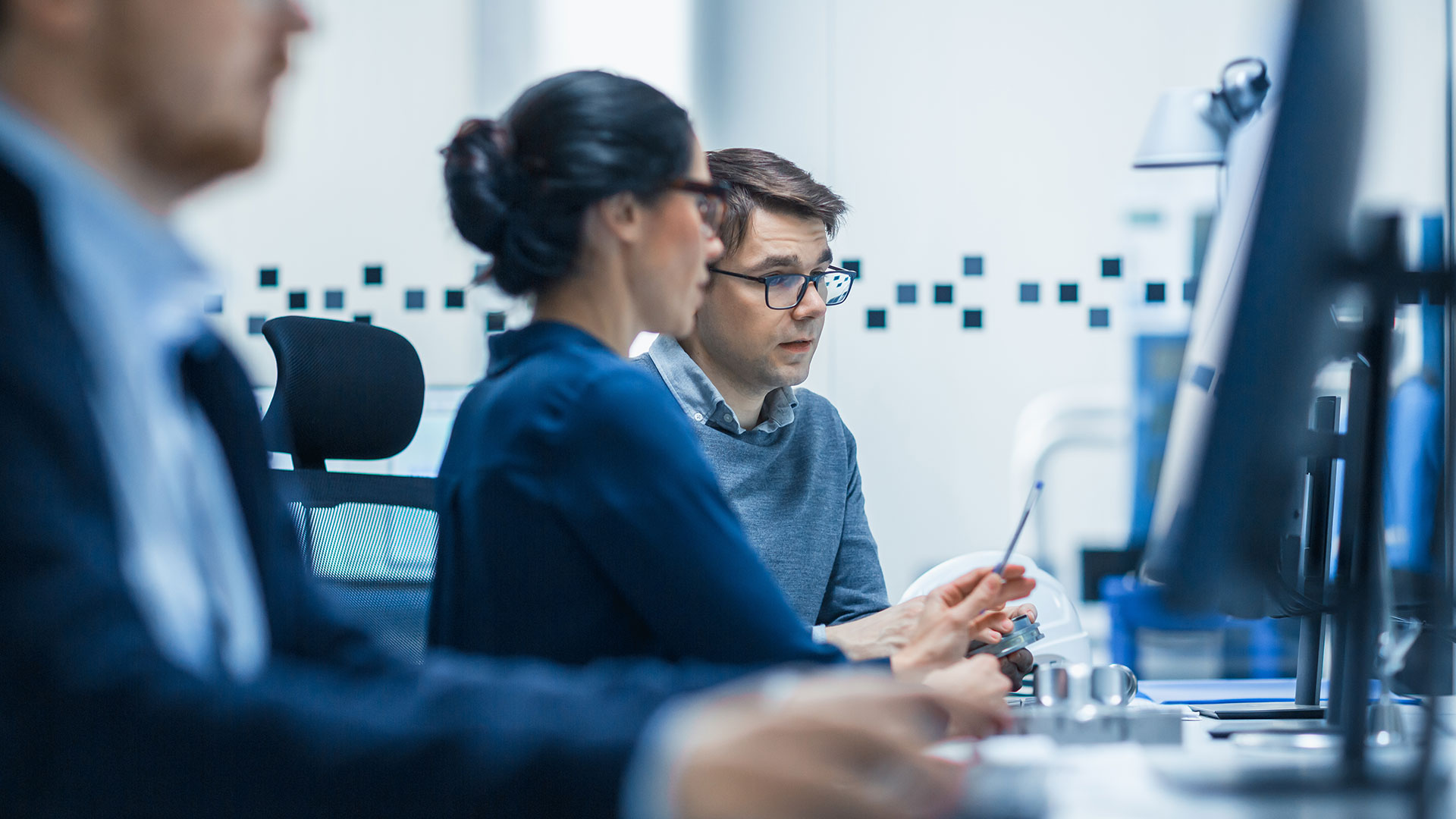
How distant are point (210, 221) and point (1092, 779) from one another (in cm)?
319

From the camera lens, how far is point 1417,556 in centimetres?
148

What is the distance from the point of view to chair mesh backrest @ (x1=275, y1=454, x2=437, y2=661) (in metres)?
1.71

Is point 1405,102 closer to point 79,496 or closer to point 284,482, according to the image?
point 284,482

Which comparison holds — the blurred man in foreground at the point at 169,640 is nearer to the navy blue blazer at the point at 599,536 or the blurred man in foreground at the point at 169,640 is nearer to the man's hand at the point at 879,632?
the navy blue blazer at the point at 599,536

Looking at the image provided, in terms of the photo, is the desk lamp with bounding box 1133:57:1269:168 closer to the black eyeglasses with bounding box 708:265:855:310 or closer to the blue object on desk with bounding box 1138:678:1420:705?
the black eyeglasses with bounding box 708:265:855:310

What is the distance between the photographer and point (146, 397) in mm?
591

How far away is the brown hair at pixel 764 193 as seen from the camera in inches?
84.9

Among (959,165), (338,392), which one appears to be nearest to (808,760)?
(338,392)

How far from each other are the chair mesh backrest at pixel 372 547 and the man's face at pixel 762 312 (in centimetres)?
69

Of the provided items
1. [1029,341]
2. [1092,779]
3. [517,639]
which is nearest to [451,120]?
[1029,341]

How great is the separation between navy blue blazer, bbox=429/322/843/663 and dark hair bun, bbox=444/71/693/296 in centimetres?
14

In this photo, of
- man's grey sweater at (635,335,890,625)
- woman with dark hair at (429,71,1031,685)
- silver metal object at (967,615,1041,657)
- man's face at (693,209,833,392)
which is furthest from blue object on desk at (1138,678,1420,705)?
man's face at (693,209,833,392)

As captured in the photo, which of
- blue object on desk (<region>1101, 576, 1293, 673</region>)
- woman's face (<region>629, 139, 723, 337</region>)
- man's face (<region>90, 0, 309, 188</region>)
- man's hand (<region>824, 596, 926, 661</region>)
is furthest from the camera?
blue object on desk (<region>1101, 576, 1293, 673</region>)

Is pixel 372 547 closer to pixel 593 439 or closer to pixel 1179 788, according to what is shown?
pixel 593 439
